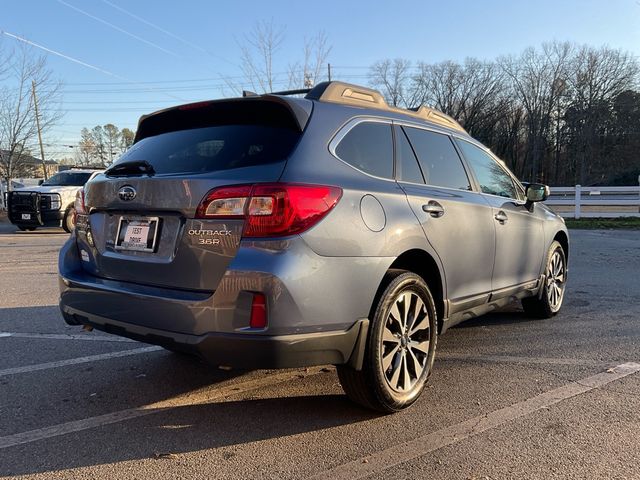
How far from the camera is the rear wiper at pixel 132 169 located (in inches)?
118

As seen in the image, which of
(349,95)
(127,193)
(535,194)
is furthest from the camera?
(535,194)

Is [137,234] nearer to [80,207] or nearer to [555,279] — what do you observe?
[80,207]

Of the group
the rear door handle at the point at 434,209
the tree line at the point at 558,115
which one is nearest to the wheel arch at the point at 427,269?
the rear door handle at the point at 434,209

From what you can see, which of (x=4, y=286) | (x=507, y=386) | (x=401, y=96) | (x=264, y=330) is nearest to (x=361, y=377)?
(x=264, y=330)

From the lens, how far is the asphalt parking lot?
8.11 ft

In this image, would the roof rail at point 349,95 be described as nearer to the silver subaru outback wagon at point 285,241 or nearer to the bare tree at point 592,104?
the silver subaru outback wagon at point 285,241

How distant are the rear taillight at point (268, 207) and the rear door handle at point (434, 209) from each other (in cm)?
98

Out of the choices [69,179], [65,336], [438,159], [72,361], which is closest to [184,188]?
[438,159]

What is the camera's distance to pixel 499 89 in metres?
63.9

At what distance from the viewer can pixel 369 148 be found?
3.14 m

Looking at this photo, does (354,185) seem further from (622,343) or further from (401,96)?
(401,96)

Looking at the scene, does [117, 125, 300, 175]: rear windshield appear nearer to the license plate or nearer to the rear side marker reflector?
the license plate

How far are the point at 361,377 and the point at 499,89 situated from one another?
68.3m

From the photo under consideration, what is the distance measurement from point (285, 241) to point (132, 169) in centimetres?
124
